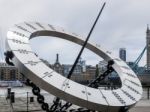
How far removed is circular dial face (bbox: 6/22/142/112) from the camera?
285 inches

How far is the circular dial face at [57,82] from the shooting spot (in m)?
7.24

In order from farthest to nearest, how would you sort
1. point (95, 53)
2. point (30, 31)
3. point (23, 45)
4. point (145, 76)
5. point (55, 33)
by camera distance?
point (145, 76) < point (95, 53) < point (55, 33) < point (30, 31) < point (23, 45)

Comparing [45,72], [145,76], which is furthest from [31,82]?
[145,76]

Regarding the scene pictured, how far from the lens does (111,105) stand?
24.9 ft

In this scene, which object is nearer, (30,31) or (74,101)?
(74,101)

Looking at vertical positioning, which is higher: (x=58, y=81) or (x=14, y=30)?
(x=14, y=30)

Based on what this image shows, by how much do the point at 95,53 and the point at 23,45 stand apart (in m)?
3.13

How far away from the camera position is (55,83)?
7336mm

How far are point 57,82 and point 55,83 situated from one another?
0.33ft

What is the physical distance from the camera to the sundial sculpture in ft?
23.8

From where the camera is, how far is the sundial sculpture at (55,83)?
7.25 meters

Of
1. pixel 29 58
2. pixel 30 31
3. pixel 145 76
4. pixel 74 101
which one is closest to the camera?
pixel 74 101

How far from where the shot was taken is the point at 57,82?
7430 millimetres

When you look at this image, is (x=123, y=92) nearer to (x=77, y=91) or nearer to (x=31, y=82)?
(x=77, y=91)
